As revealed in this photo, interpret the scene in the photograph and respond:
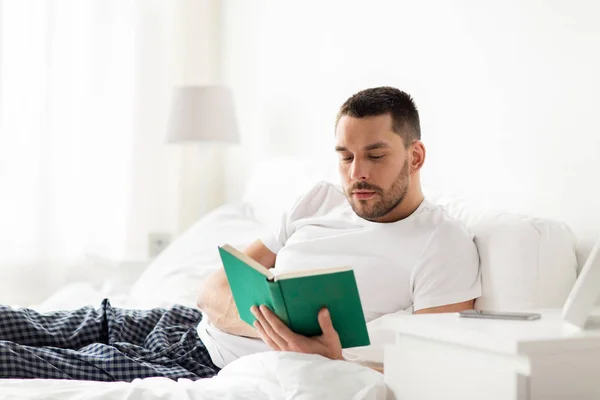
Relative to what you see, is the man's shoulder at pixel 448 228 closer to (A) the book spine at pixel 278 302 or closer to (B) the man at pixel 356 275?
(B) the man at pixel 356 275

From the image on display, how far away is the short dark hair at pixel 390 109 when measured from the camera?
5.72ft

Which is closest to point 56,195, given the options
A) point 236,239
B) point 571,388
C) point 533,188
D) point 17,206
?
point 17,206

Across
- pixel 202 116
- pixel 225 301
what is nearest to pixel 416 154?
pixel 225 301

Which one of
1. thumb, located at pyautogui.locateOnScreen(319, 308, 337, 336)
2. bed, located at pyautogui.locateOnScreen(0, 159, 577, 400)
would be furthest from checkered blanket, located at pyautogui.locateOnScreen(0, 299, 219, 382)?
thumb, located at pyautogui.locateOnScreen(319, 308, 337, 336)

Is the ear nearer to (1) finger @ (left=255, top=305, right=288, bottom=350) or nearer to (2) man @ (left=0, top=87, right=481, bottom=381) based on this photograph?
(2) man @ (left=0, top=87, right=481, bottom=381)

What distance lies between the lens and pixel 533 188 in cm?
184

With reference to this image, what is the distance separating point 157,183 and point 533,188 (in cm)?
251

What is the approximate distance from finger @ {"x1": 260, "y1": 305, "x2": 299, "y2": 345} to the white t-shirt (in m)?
0.29

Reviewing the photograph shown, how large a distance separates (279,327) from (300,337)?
0.13 feet

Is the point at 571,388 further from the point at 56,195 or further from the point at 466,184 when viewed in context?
the point at 56,195

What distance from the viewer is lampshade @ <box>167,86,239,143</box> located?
3.60 m

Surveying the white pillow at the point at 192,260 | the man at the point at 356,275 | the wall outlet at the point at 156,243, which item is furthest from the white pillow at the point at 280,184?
the wall outlet at the point at 156,243

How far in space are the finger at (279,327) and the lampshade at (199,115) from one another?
223cm

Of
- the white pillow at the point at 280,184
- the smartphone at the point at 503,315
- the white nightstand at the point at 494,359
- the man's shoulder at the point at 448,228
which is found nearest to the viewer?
the white nightstand at the point at 494,359
